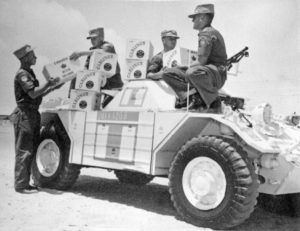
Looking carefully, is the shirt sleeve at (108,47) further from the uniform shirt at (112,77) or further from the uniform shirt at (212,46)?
the uniform shirt at (212,46)

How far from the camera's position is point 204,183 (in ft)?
14.5

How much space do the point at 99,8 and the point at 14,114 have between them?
212 centimetres

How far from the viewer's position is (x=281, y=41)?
4.87 metres

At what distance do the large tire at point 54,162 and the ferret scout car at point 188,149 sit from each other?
2 cm

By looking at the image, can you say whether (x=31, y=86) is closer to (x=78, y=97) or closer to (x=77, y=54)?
(x=78, y=97)

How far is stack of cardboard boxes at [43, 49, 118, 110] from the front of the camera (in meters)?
6.10

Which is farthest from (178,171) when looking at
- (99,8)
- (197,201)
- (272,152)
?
(99,8)

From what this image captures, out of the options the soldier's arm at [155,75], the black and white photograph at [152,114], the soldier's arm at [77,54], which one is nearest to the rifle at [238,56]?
the black and white photograph at [152,114]

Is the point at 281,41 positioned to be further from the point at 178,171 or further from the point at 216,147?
the point at 178,171

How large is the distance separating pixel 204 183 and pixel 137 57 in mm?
2343

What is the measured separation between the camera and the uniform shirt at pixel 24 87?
19.6 ft

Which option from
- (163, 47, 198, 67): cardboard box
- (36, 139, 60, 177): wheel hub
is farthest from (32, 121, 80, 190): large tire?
(163, 47, 198, 67): cardboard box

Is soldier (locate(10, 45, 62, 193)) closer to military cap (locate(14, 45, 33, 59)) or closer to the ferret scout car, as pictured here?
military cap (locate(14, 45, 33, 59))

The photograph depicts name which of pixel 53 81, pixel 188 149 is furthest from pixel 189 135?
pixel 53 81
